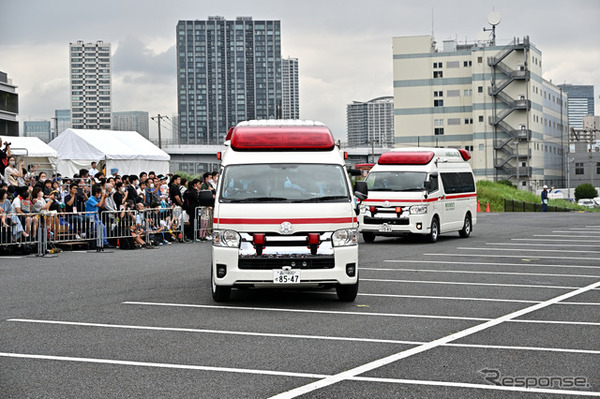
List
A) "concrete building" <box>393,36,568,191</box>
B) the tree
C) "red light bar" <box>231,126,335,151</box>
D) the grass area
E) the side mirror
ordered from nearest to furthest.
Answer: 1. "red light bar" <box>231,126,335,151</box>
2. the side mirror
3. the grass area
4. "concrete building" <box>393,36,568,191</box>
5. the tree

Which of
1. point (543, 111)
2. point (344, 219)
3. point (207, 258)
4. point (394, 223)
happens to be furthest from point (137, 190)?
point (543, 111)

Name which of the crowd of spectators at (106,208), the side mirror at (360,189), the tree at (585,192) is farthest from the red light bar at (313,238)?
the tree at (585,192)

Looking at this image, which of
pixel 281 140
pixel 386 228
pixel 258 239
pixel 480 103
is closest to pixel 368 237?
pixel 386 228

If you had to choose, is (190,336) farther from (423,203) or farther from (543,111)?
(543,111)

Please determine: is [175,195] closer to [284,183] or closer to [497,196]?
→ [284,183]

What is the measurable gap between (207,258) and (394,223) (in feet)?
21.3

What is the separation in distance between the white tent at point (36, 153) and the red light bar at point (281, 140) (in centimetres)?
1919

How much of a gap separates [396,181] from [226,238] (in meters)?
13.0

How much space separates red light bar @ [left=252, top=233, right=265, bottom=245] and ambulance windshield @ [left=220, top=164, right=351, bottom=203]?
619mm

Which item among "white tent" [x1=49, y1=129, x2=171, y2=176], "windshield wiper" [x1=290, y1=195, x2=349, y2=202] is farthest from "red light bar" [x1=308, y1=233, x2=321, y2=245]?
"white tent" [x1=49, y1=129, x2=171, y2=176]

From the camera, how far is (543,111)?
11550cm

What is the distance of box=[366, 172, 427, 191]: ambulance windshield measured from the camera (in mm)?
23312

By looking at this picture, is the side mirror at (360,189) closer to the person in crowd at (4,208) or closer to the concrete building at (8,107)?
the person in crowd at (4,208)

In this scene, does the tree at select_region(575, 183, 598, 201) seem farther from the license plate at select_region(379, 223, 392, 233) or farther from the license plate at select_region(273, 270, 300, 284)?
the license plate at select_region(273, 270, 300, 284)
